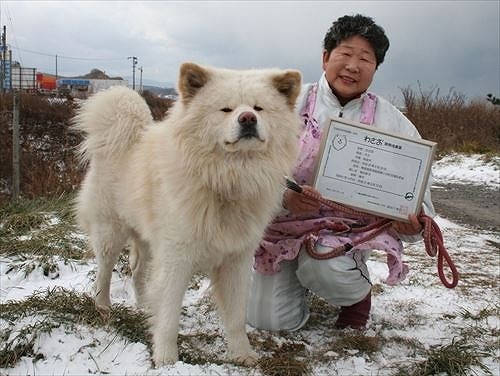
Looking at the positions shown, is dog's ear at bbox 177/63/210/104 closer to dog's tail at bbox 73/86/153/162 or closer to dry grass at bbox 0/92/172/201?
dog's tail at bbox 73/86/153/162

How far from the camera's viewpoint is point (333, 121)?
8.20 feet

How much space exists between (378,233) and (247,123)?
1.14 m

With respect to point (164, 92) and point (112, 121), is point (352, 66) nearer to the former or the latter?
point (112, 121)

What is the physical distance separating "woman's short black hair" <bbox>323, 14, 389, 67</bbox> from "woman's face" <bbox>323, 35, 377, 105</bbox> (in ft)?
0.09

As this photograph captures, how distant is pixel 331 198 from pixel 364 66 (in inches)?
32.1

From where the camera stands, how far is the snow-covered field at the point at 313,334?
7.03 ft

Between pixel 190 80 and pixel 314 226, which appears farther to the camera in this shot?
pixel 314 226

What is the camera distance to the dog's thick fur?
84.7 inches

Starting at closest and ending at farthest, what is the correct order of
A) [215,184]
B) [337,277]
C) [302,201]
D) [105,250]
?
A: [215,184] → [302,201] → [337,277] → [105,250]

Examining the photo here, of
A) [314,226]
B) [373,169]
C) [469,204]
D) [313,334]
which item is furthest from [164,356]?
[469,204]

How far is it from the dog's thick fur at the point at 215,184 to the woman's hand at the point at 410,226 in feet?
2.45

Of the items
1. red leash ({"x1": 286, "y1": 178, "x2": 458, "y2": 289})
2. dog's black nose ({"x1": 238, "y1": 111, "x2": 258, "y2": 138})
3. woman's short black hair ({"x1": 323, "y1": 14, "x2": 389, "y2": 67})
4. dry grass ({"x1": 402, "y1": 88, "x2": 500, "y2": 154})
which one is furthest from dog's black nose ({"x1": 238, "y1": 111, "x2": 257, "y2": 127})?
dry grass ({"x1": 402, "y1": 88, "x2": 500, "y2": 154})

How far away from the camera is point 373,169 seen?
8.36 feet

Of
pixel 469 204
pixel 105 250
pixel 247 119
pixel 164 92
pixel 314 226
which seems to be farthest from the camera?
pixel 164 92
